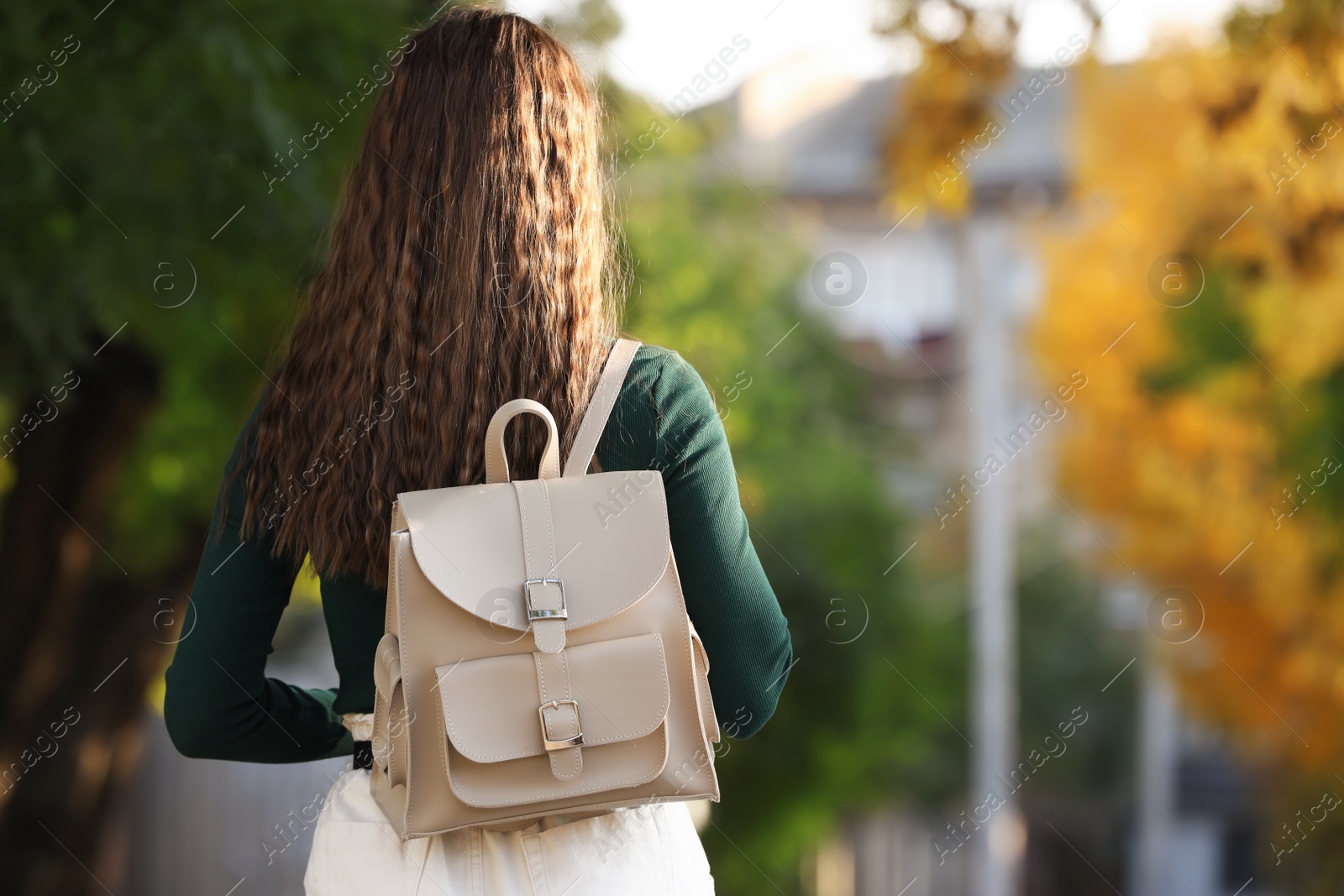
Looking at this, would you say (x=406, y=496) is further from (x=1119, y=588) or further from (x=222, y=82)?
(x=1119, y=588)

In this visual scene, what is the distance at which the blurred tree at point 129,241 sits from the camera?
3.04m

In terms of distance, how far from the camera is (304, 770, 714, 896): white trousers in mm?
1228

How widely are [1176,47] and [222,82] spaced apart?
875 cm

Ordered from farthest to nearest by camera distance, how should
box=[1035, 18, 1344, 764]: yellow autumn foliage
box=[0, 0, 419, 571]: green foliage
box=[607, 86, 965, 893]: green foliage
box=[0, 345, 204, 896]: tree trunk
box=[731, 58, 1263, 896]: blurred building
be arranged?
box=[731, 58, 1263, 896]: blurred building
box=[607, 86, 965, 893]: green foliage
box=[0, 345, 204, 896]: tree trunk
box=[1035, 18, 1344, 764]: yellow autumn foliage
box=[0, 0, 419, 571]: green foliage

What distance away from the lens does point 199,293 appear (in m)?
3.75

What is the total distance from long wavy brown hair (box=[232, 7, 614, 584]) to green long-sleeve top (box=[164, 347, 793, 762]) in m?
0.04

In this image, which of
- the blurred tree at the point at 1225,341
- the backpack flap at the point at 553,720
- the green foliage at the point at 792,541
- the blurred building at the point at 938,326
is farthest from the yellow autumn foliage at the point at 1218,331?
the backpack flap at the point at 553,720

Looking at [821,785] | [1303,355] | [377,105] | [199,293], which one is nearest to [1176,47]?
[1303,355]

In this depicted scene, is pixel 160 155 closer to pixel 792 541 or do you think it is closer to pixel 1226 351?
pixel 1226 351

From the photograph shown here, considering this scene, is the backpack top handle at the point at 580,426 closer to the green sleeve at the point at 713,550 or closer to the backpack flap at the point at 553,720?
the green sleeve at the point at 713,550

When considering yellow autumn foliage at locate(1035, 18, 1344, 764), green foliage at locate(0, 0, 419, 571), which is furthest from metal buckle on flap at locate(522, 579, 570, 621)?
yellow autumn foliage at locate(1035, 18, 1344, 764)

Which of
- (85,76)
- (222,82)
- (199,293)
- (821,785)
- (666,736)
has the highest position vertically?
(85,76)

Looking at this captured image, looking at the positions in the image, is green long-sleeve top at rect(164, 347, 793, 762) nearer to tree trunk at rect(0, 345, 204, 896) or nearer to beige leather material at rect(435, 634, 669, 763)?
beige leather material at rect(435, 634, 669, 763)

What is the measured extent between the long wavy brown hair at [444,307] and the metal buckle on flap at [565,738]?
252mm
